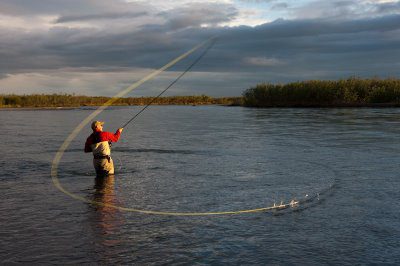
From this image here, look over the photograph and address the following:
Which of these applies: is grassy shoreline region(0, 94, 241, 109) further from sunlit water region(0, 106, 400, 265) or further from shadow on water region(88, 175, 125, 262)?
shadow on water region(88, 175, 125, 262)

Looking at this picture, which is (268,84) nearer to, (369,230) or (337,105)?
(337,105)

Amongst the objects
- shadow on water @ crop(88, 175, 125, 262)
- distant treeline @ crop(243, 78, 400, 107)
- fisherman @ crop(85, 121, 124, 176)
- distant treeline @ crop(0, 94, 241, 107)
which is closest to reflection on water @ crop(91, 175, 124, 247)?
shadow on water @ crop(88, 175, 125, 262)

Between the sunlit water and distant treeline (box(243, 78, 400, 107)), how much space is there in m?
45.9

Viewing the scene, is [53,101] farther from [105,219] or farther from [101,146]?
[105,219]

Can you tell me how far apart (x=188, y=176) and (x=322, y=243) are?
6.08 metres

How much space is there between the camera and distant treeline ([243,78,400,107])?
61.0 m

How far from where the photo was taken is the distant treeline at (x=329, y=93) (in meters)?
61.0

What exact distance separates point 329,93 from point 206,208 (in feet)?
189

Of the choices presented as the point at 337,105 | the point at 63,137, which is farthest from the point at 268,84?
the point at 63,137

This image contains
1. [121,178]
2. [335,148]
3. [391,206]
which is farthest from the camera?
[335,148]

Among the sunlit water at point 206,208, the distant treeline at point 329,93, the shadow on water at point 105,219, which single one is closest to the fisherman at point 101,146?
the sunlit water at point 206,208

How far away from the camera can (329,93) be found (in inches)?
2520

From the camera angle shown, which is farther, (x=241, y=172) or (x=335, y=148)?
(x=335, y=148)

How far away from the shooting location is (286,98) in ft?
222
